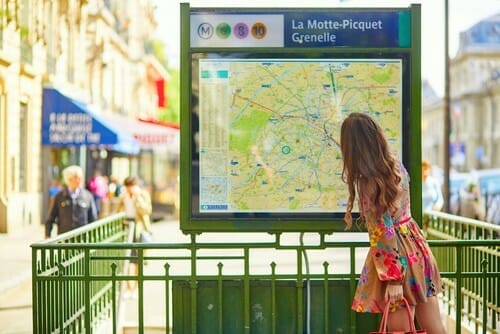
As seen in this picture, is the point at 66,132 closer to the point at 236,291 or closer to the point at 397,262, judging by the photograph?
the point at 236,291

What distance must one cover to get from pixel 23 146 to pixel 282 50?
21548mm

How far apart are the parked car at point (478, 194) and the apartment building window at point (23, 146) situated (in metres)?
12.9

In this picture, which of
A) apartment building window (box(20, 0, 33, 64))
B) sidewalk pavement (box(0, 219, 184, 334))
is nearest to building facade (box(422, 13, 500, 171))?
apartment building window (box(20, 0, 33, 64))

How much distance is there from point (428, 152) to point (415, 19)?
117 meters

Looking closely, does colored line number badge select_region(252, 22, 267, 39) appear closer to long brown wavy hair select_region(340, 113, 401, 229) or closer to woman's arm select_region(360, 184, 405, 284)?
long brown wavy hair select_region(340, 113, 401, 229)

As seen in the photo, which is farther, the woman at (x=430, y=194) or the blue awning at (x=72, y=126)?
the blue awning at (x=72, y=126)

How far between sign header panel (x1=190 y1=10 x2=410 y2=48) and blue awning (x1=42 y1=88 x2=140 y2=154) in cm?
2116

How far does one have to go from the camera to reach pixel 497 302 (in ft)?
23.3

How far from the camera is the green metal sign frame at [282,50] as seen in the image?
19.1 ft

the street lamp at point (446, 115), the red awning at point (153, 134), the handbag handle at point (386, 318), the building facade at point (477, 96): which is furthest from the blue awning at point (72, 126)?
the building facade at point (477, 96)

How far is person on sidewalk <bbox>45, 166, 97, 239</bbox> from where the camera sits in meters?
11.8

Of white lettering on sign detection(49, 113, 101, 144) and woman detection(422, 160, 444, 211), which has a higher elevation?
white lettering on sign detection(49, 113, 101, 144)

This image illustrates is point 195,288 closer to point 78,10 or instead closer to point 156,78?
point 78,10

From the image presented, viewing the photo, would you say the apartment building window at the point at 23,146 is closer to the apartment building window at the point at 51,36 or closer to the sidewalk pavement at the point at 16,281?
the sidewalk pavement at the point at 16,281
